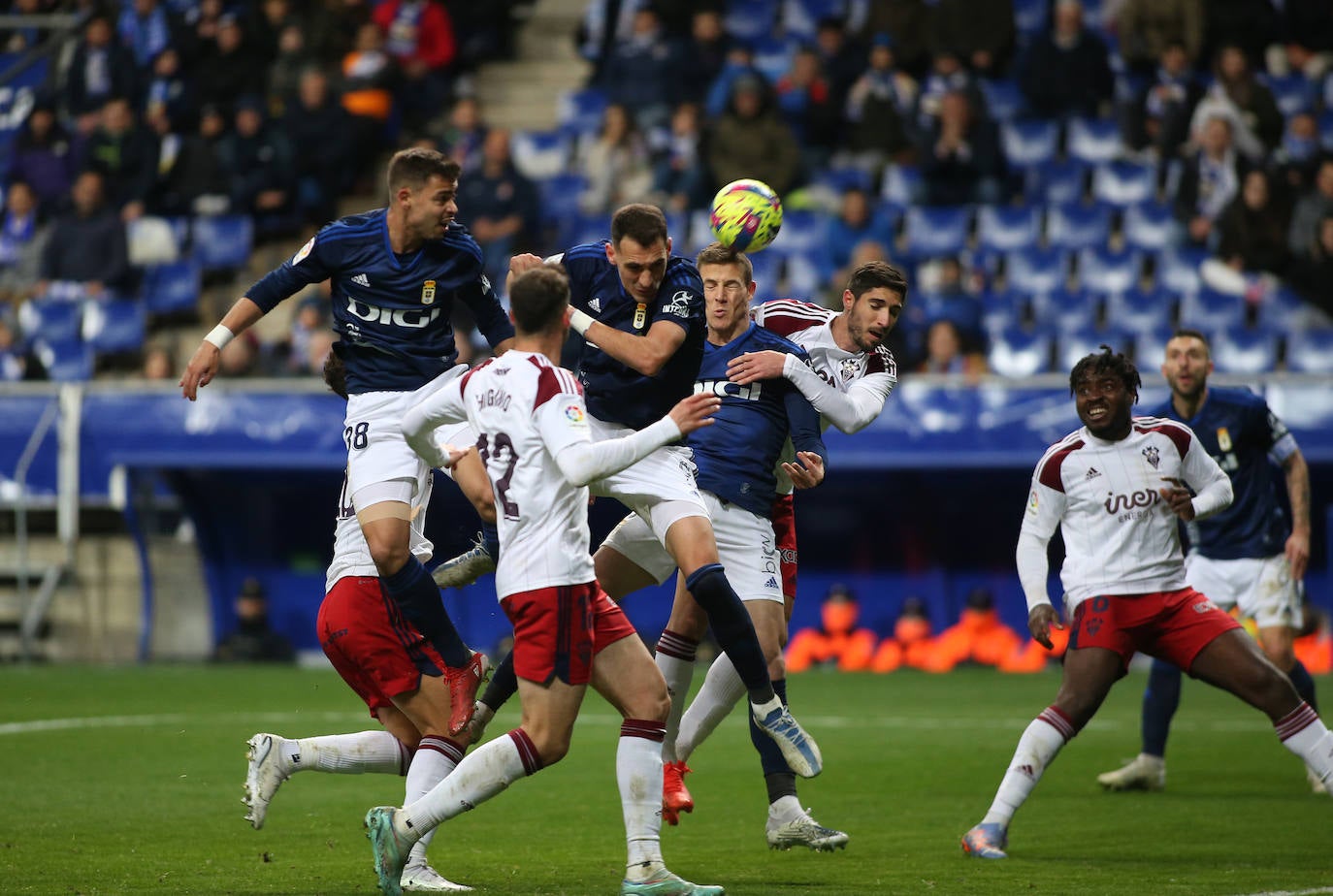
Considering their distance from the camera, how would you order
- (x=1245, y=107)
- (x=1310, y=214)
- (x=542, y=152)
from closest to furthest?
1. (x=1310, y=214)
2. (x=1245, y=107)
3. (x=542, y=152)

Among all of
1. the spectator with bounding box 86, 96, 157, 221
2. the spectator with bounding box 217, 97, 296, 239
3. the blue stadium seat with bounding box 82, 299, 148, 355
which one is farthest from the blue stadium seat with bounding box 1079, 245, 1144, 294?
the spectator with bounding box 86, 96, 157, 221

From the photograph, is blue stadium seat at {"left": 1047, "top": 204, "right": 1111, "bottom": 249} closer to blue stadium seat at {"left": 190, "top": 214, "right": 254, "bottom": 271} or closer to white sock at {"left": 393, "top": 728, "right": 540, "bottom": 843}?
blue stadium seat at {"left": 190, "top": 214, "right": 254, "bottom": 271}

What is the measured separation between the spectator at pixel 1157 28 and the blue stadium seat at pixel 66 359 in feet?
39.0

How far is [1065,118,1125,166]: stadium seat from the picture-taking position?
780 inches

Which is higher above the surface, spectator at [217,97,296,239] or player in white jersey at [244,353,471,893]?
spectator at [217,97,296,239]

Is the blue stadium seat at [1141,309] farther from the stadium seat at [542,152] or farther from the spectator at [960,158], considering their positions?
the stadium seat at [542,152]

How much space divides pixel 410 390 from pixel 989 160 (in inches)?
503

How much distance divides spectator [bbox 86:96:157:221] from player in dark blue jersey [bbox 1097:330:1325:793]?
14302 mm

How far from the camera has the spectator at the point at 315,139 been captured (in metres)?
20.7

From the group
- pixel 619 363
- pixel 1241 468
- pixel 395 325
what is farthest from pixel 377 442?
pixel 1241 468

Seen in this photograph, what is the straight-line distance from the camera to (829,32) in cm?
2047

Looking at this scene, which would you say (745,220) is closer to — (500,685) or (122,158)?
(500,685)

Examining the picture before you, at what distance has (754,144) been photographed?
19328 mm

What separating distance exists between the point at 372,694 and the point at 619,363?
1.74 meters
